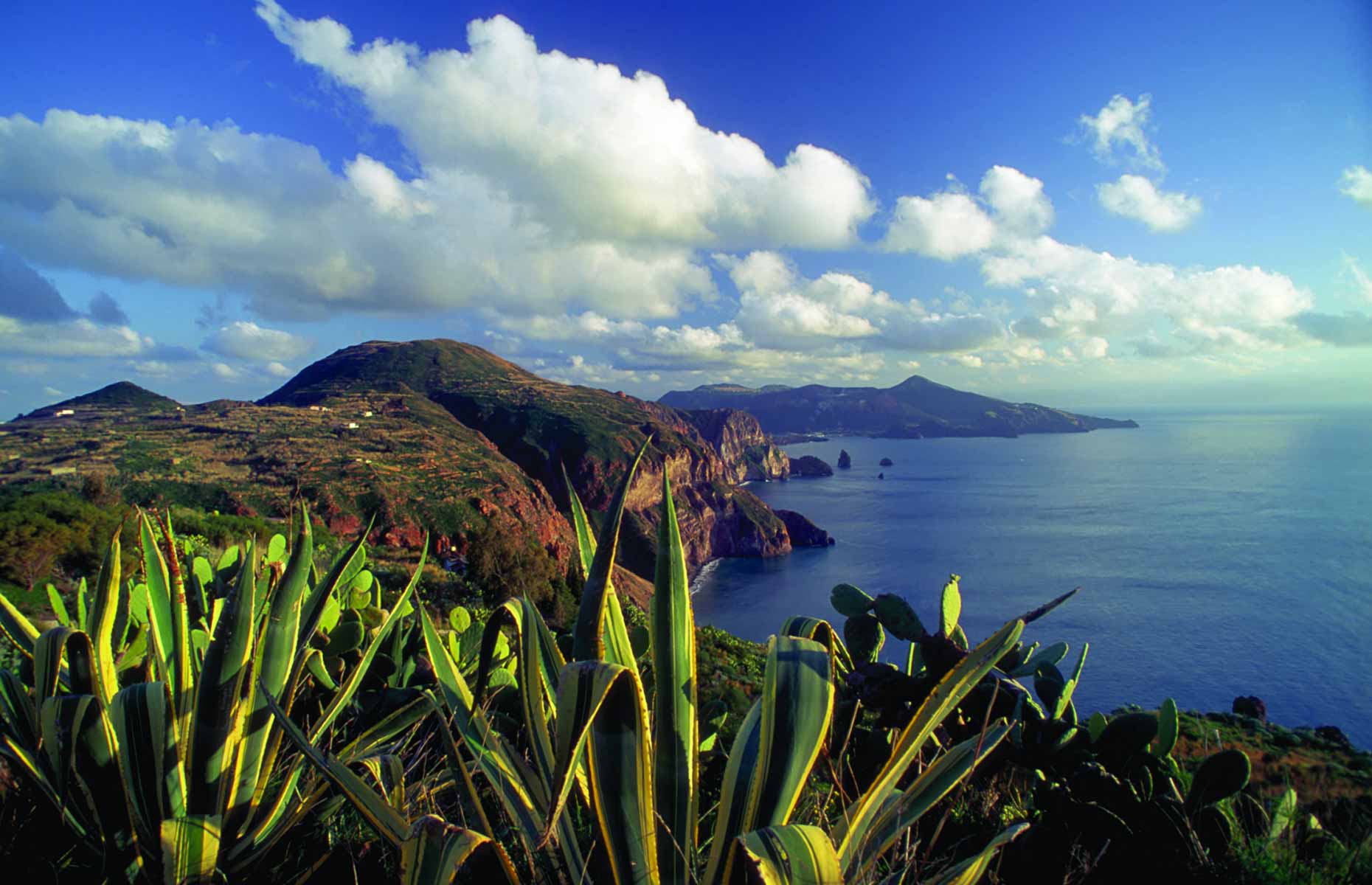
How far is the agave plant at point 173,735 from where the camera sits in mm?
1661

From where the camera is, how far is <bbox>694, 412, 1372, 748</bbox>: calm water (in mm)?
29828

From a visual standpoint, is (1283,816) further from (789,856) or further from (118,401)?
(118,401)

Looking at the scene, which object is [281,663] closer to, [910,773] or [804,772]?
[804,772]

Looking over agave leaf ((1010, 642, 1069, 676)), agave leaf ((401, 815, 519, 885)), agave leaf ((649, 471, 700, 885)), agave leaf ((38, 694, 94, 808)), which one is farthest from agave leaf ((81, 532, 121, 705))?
agave leaf ((1010, 642, 1069, 676))

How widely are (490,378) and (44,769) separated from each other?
10823cm

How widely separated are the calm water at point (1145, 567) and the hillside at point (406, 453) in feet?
41.3

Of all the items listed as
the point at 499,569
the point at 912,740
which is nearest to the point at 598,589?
the point at 912,740

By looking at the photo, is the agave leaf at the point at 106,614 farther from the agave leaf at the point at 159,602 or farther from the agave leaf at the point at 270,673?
the agave leaf at the point at 270,673

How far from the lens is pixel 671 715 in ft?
4.58

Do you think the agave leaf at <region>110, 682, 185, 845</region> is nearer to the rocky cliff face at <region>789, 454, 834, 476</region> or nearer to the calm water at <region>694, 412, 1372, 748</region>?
the calm water at <region>694, 412, 1372, 748</region>

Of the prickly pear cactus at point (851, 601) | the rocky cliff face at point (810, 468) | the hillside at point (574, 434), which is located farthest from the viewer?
the rocky cliff face at point (810, 468)

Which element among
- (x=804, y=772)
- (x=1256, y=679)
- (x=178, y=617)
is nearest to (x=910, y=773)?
(x=804, y=772)

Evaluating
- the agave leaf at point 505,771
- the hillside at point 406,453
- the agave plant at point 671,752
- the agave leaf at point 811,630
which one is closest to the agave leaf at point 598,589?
the agave plant at point 671,752

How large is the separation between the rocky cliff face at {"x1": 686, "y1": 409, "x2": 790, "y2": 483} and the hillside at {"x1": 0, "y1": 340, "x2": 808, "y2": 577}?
24.6m
